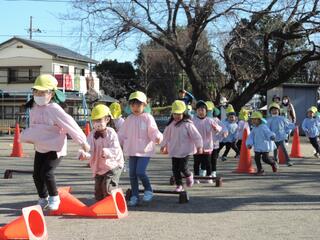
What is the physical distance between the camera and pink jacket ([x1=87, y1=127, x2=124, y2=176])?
7223 millimetres

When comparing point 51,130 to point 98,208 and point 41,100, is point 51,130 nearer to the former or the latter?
point 41,100

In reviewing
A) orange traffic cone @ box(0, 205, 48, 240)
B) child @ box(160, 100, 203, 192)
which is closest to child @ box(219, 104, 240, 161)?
child @ box(160, 100, 203, 192)

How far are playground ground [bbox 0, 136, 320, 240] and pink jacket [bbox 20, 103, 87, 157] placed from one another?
94 centimetres

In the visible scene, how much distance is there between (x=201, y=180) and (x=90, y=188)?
226 cm

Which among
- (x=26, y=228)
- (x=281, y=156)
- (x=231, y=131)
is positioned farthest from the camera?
(x=231, y=131)

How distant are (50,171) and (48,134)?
0.48 metres

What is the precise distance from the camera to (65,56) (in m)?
50.3

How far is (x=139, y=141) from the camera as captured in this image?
7750 millimetres

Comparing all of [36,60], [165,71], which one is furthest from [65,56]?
[165,71]

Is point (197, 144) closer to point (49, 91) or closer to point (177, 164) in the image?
point (177, 164)

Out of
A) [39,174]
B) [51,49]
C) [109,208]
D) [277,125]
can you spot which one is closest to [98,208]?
[109,208]

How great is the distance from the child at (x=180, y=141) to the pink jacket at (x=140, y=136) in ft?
3.02

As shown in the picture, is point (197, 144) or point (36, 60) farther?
point (36, 60)

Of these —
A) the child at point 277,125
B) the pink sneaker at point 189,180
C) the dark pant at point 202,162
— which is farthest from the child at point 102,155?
the child at point 277,125
